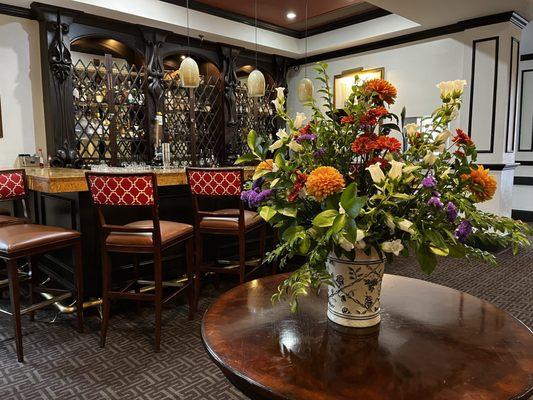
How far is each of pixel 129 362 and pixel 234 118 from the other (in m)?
4.58

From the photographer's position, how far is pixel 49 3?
4301 mm

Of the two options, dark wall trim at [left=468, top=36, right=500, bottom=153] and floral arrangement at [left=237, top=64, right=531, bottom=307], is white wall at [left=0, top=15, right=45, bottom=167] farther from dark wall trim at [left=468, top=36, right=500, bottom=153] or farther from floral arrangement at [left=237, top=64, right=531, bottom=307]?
dark wall trim at [left=468, top=36, right=500, bottom=153]

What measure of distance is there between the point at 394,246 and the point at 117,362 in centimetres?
190

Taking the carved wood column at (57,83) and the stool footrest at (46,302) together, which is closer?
the stool footrest at (46,302)

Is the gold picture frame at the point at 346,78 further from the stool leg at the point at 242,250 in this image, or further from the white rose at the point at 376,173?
the white rose at the point at 376,173

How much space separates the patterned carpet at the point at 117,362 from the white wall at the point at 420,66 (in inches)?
129

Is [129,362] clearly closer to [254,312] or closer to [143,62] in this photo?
[254,312]

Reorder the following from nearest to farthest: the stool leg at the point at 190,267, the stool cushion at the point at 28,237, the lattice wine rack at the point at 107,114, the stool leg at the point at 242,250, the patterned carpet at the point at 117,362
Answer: the patterned carpet at the point at 117,362 → the stool cushion at the point at 28,237 → the stool leg at the point at 190,267 → the stool leg at the point at 242,250 → the lattice wine rack at the point at 107,114

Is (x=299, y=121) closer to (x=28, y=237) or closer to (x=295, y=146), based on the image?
(x=295, y=146)

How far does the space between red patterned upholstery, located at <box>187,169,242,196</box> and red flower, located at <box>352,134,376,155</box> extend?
178cm

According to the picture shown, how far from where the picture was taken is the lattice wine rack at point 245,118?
634 centimetres

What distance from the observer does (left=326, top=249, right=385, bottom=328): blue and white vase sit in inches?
44.2

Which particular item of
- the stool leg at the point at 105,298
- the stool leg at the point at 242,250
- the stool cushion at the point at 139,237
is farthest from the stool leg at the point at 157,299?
the stool leg at the point at 242,250

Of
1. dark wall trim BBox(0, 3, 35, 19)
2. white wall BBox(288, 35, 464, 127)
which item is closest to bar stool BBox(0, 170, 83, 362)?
dark wall trim BBox(0, 3, 35, 19)
